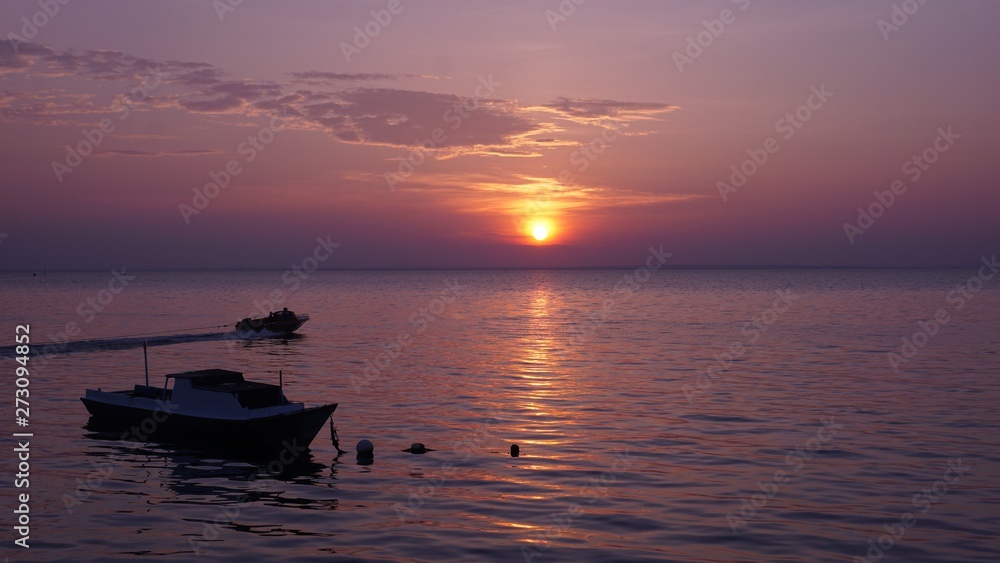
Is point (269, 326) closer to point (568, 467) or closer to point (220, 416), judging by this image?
point (220, 416)

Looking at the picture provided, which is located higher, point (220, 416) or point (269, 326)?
point (269, 326)

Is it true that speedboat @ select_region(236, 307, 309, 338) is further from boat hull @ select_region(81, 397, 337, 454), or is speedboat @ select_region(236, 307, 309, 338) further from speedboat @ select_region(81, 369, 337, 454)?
boat hull @ select_region(81, 397, 337, 454)

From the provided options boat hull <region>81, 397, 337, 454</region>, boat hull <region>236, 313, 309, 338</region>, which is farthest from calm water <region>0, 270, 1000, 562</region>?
boat hull <region>236, 313, 309, 338</region>

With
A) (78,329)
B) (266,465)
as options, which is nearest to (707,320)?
(78,329)

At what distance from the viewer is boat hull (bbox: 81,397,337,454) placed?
110 feet

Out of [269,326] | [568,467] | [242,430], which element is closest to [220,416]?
[242,430]

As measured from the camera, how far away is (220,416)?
34.5 m

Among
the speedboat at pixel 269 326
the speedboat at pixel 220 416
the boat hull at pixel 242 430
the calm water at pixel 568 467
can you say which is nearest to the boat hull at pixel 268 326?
the speedboat at pixel 269 326

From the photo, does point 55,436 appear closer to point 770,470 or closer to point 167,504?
point 167,504

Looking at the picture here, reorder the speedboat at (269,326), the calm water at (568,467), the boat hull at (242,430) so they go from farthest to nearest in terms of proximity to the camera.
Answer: the speedboat at (269,326) < the boat hull at (242,430) < the calm water at (568,467)

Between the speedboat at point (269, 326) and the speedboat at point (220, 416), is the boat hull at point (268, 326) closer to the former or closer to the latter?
the speedboat at point (269, 326)

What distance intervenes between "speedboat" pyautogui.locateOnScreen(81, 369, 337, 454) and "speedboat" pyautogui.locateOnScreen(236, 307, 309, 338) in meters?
53.9

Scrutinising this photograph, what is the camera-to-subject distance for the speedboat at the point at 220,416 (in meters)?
33.6

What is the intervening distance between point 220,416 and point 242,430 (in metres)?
1.49
